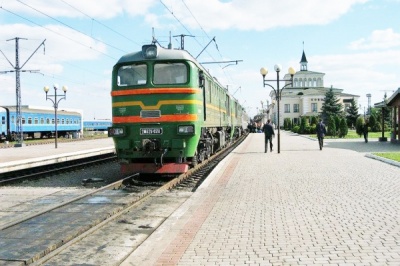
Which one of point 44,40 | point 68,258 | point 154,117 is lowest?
point 68,258

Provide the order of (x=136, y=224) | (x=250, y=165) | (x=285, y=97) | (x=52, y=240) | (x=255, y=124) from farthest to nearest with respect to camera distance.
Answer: (x=285, y=97) → (x=255, y=124) → (x=250, y=165) → (x=136, y=224) → (x=52, y=240)

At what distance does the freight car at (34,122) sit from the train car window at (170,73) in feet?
110

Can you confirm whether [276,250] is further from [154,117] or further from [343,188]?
[154,117]

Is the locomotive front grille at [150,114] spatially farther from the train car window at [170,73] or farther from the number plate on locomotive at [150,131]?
the train car window at [170,73]

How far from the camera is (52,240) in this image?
6500mm

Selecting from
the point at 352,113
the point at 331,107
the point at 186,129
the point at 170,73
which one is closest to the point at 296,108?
the point at 331,107

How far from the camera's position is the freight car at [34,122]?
4269cm

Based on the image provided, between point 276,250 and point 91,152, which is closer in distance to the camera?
point 276,250

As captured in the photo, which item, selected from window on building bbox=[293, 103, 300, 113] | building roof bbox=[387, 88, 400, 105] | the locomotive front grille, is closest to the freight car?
building roof bbox=[387, 88, 400, 105]

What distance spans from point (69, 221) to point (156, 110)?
4.90 m

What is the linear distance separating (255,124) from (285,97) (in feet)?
117

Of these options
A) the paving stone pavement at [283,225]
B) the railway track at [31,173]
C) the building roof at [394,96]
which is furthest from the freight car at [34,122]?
the paving stone pavement at [283,225]

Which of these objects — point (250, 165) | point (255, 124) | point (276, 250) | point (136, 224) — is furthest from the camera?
point (255, 124)

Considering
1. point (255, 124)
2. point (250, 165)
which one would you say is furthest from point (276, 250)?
point (255, 124)
